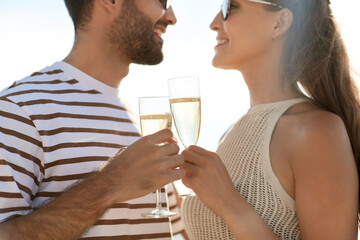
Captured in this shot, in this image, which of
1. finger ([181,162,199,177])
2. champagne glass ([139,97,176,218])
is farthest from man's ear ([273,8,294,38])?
finger ([181,162,199,177])

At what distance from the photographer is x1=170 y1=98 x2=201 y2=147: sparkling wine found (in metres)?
2.26

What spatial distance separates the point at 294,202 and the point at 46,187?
153 cm

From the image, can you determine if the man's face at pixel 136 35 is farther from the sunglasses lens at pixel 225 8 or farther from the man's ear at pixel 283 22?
the man's ear at pixel 283 22

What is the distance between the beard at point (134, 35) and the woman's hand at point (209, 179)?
1509mm

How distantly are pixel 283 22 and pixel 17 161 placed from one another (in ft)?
6.25

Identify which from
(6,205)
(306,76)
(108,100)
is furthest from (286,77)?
(6,205)

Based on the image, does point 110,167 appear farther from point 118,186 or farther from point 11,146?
point 11,146

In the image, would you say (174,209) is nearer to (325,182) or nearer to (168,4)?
(325,182)

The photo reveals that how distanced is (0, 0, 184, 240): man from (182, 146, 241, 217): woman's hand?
0.11 metres

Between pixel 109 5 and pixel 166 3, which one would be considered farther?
pixel 166 3

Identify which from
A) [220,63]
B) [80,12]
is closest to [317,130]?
[220,63]

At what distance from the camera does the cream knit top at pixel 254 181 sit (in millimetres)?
2416

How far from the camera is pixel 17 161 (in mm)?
2447

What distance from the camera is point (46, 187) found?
8.69 ft
